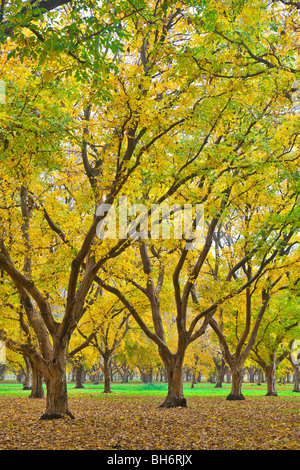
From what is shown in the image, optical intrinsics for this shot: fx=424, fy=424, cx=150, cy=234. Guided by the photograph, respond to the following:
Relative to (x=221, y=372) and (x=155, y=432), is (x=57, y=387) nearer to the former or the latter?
(x=155, y=432)

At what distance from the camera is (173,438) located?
8.98 m

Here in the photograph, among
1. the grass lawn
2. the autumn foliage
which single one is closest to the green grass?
the autumn foliage

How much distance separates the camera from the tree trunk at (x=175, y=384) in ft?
52.4

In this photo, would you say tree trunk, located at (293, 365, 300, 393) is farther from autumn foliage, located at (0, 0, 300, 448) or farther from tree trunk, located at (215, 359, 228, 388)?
autumn foliage, located at (0, 0, 300, 448)

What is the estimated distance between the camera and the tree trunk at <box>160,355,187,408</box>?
52.4 ft

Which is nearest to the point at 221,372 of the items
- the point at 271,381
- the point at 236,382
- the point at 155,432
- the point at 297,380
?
the point at 297,380

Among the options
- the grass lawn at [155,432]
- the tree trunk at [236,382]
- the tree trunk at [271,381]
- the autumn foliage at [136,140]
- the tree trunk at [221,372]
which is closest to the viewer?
the autumn foliage at [136,140]

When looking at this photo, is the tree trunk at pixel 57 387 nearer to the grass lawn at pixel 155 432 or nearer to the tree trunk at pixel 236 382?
the grass lawn at pixel 155 432

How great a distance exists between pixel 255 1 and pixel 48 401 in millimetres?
11586

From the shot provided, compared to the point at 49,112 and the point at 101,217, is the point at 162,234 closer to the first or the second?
the point at 101,217

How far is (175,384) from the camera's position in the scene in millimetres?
16094

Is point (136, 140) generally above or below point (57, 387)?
above

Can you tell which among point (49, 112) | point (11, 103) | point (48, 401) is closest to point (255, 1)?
point (49, 112)

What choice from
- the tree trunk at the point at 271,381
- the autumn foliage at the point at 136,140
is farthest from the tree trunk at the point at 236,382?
the tree trunk at the point at 271,381
